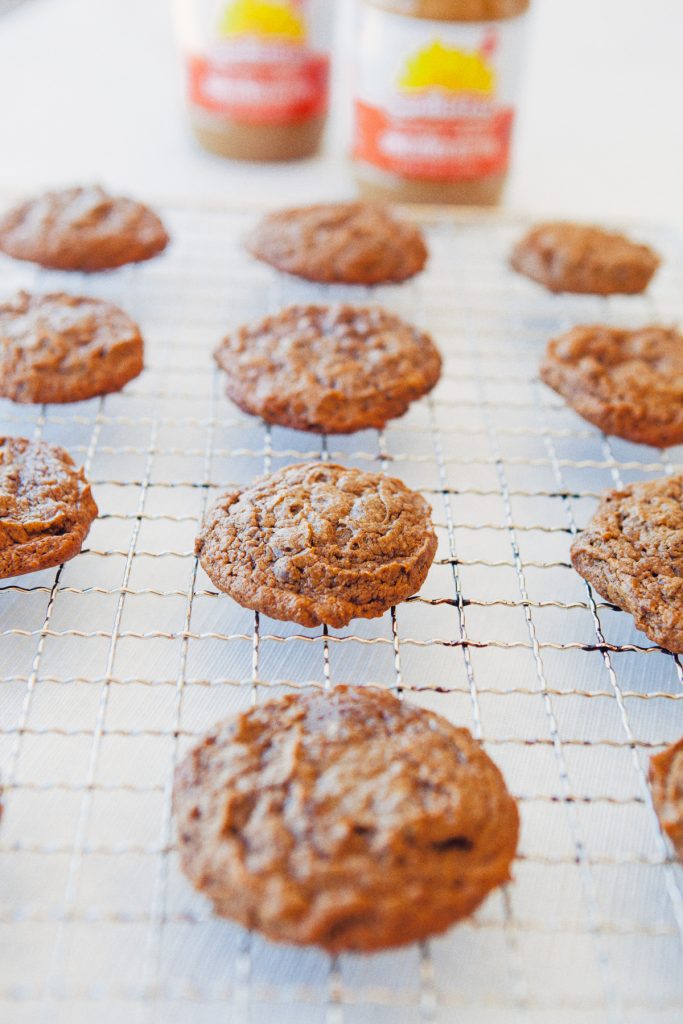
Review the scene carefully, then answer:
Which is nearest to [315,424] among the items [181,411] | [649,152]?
[181,411]

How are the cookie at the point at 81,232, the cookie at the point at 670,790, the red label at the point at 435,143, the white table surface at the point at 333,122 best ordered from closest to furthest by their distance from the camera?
the cookie at the point at 670,790 < the cookie at the point at 81,232 < the red label at the point at 435,143 < the white table surface at the point at 333,122

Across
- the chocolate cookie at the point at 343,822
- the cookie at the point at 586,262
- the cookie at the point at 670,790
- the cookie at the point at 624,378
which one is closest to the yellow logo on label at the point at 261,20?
the cookie at the point at 586,262

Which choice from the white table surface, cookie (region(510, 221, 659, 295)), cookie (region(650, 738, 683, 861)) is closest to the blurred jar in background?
the white table surface

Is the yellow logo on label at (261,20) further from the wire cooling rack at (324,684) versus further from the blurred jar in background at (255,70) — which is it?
the wire cooling rack at (324,684)

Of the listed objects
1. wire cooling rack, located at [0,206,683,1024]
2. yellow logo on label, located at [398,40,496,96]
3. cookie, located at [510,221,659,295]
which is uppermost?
yellow logo on label, located at [398,40,496,96]

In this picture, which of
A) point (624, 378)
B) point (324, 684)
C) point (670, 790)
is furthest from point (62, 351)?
point (670, 790)

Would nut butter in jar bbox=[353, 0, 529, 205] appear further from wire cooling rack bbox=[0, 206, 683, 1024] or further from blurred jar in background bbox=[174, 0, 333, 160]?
wire cooling rack bbox=[0, 206, 683, 1024]

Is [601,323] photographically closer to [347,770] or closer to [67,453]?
[67,453]

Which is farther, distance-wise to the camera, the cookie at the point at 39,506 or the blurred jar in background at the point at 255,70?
the blurred jar in background at the point at 255,70
